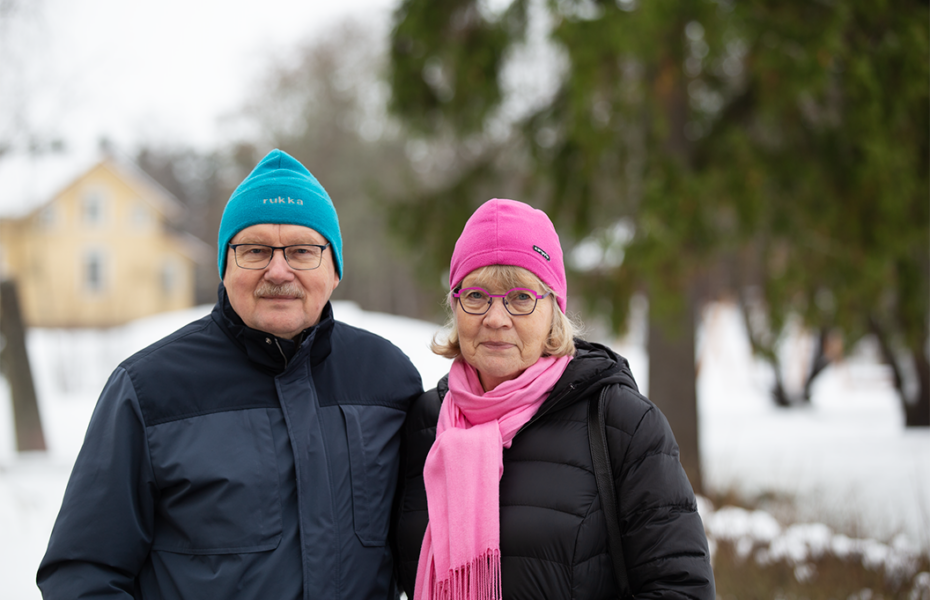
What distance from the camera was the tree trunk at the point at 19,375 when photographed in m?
8.29

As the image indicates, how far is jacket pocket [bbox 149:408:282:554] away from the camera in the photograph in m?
1.97

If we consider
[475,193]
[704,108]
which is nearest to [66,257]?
[475,193]

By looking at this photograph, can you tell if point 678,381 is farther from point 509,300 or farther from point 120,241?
point 120,241

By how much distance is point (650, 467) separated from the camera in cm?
194

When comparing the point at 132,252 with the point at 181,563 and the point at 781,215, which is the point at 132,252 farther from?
the point at 181,563

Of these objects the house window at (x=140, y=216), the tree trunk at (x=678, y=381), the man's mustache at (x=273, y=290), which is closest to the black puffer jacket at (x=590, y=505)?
the man's mustache at (x=273, y=290)

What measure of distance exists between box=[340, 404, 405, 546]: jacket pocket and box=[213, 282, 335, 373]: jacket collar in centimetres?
22

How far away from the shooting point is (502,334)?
2172 mm

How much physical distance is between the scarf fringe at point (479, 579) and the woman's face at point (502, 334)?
20.9 inches

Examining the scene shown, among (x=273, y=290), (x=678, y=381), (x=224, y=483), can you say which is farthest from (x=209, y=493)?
(x=678, y=381)

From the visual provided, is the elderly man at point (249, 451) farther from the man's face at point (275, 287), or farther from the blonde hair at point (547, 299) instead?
the blonde hair at point (547, 299)

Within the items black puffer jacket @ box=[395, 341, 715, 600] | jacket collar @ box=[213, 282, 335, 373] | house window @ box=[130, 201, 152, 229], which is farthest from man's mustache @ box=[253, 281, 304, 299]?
house window @ box=[130, 201, 152, 229]

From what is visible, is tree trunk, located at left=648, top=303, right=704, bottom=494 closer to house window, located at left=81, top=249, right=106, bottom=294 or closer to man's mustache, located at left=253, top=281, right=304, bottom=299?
man's mustache, located at left=253, top=281, right=304, bottom=299

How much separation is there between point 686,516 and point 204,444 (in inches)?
52.3
